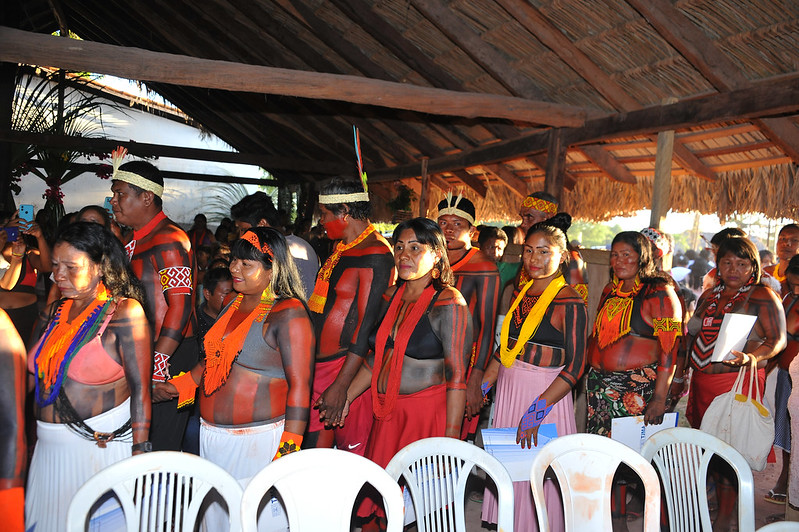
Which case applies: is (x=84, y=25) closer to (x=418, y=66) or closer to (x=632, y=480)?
(x=418, y=66)

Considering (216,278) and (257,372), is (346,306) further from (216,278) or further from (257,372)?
(216,278)

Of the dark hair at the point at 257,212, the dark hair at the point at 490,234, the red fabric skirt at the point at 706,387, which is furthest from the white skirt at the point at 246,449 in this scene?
the dark hair at the point at 490,234

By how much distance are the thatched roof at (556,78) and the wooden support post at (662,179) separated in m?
0.17

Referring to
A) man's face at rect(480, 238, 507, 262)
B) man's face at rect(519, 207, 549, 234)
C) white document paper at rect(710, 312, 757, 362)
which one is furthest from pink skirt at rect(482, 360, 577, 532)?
man's face at rect(480, 238, 507, 262)

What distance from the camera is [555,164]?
6.59 meters

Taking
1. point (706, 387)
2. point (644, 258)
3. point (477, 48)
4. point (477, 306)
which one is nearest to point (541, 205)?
point (644, 258)

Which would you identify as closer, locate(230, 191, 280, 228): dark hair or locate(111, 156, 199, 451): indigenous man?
locate(111, 156, 199, 451): indigenous man

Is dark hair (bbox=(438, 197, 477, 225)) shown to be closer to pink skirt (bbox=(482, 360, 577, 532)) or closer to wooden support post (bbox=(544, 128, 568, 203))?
pink skirt (bbox=(482, 360, 577, 532))

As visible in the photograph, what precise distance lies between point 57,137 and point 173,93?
4674mm

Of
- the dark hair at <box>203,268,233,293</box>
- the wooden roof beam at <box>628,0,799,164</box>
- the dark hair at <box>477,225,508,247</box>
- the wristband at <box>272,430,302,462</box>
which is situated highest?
the wooden roof beam at <box>628,0,799,164</box>

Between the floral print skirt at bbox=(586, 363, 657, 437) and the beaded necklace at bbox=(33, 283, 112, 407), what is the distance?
273cm

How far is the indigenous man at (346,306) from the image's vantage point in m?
3.10

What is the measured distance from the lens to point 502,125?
7.85 m

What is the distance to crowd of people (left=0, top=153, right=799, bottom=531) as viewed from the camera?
219 centimetres
